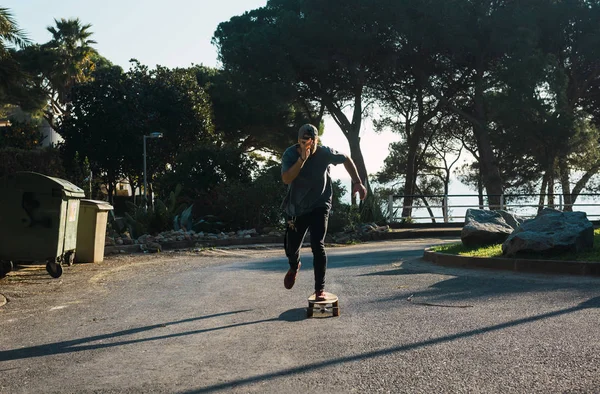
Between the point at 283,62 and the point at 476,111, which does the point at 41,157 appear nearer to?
the point at 283,62

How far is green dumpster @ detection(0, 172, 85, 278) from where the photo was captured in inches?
441

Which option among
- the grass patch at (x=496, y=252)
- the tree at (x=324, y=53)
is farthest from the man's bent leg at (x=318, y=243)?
the tree at (x=324, y=53)

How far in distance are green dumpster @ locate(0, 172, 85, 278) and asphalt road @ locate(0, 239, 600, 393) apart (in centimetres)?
88

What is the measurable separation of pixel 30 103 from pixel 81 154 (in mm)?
3629

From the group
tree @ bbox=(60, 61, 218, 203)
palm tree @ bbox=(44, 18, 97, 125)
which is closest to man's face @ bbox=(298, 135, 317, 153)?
tree @ bbox=(60, 61, 218, 203)

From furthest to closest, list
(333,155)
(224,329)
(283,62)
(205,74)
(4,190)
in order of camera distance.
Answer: (205,74), (283,62), (4,190), (333,155), (224,329)

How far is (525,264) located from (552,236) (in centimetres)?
76

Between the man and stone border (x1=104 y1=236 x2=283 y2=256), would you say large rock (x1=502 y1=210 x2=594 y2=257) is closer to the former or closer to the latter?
the man

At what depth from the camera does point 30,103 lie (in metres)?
39.7

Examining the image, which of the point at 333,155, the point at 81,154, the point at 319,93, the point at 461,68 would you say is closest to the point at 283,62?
the point at 319,93

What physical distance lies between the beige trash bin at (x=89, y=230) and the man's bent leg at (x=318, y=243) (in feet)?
25.8

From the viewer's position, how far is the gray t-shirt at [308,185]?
23.4ft

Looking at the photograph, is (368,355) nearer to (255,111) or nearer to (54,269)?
(54,269)

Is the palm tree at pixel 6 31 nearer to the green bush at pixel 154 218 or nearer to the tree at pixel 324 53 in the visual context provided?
the green bush at pixel 154 218
